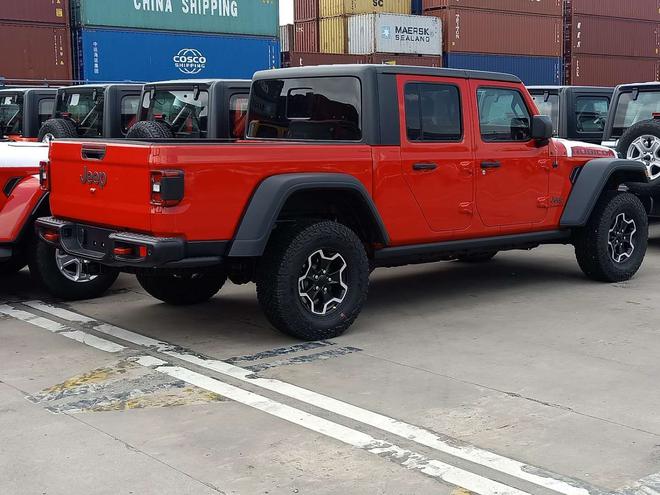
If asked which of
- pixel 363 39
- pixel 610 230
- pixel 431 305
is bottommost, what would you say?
pixel 431 305

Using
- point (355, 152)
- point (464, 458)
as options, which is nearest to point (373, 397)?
point (464, 458)

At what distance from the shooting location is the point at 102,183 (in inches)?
237

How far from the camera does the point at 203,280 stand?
746 centimetres

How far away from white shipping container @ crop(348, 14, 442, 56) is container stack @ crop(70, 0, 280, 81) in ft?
9.02

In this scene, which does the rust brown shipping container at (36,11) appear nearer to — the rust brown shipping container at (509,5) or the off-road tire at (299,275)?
the rust brown shipping container at (509,5)

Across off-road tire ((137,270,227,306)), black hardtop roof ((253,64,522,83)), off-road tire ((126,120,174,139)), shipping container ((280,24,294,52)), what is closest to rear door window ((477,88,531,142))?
black hardtop roof ((253,64,522,83))

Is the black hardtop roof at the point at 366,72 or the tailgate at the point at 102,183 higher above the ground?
the black hardtop roof at the point at 366,72

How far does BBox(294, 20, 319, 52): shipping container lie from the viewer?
92.9 feet

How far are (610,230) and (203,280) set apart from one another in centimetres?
368

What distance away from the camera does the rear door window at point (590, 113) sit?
40.8 feet

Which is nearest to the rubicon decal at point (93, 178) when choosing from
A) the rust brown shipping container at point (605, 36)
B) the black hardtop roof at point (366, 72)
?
the black hardtop roof at point (366, 72)

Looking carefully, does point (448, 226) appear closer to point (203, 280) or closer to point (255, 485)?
point (203, 280)

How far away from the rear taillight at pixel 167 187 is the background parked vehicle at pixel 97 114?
5781mm

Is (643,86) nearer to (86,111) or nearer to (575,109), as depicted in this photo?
(575,109)
